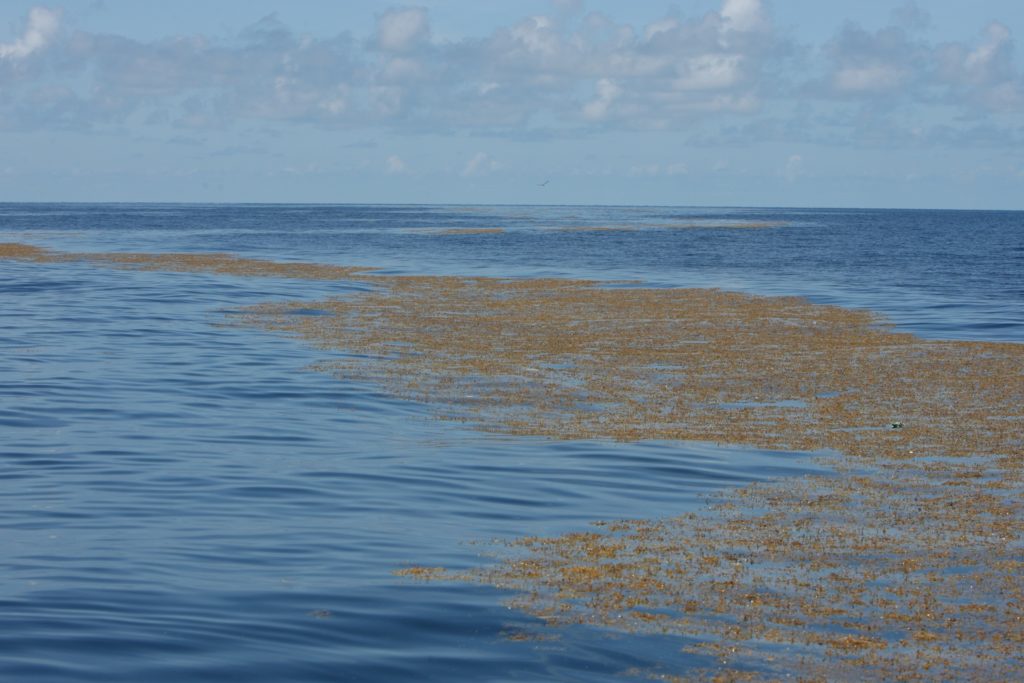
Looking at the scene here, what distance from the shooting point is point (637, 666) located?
32.8 ft

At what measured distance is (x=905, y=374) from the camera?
28016mm

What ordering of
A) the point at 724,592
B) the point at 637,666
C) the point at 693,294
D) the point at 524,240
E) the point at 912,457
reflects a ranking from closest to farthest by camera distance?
the point at 637,666 → the point at 724,592 → the point at 912,457 → the point at 693,294 → the point at 524,240

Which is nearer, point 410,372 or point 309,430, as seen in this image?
point 309,430

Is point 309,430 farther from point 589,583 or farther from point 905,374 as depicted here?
point 905,374

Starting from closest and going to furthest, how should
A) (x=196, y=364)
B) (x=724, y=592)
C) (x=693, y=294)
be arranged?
(x=724, y=592) < (x=196, y=364) < (x=693, y=294)

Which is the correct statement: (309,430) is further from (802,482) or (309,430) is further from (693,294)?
(693,294)

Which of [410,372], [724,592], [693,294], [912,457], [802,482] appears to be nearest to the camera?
[724,592]

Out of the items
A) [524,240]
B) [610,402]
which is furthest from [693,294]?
[524,240]

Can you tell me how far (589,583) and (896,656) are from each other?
10.1 feet

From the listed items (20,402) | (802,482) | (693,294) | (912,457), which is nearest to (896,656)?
(802,482)

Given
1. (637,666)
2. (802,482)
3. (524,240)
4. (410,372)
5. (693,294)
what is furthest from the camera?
(524,240)

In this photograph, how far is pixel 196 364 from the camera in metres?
29.5

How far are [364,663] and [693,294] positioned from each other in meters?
40.5

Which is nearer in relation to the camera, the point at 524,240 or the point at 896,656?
the point at 896,656
